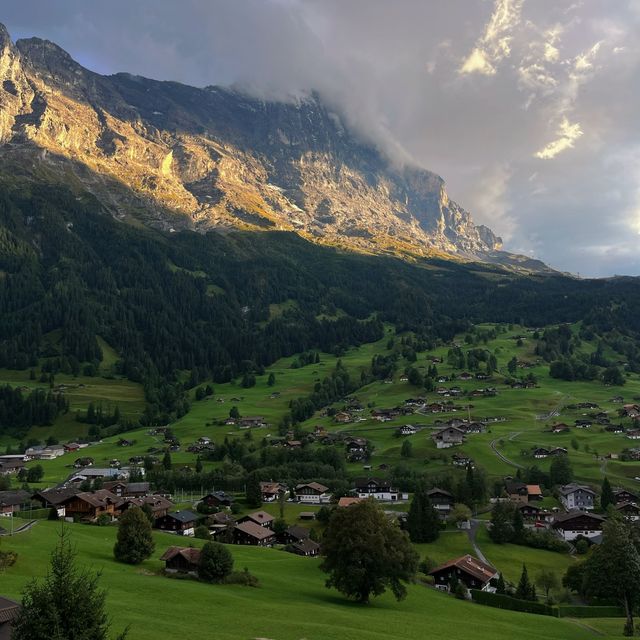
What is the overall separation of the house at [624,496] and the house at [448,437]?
138ft

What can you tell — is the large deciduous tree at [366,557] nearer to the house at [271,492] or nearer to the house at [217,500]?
the house at [217,500]

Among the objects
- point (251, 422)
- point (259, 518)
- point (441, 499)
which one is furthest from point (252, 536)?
point (251, 422)

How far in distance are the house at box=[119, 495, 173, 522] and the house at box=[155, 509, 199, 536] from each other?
3.80ft

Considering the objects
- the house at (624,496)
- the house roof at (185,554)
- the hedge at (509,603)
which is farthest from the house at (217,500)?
the house at (624,496)

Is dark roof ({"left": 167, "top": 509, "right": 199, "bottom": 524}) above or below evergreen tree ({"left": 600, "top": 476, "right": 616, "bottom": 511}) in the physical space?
below

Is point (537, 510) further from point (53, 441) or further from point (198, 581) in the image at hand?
point (53, 441)

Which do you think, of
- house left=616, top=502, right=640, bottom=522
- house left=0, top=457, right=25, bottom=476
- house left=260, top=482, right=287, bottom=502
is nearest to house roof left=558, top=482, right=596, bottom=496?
house left=616, top=502, right=640, bottom=522

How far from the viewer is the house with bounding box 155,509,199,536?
299ft

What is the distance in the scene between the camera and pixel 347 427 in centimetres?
17925

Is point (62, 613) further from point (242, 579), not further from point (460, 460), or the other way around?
point (460, 460)

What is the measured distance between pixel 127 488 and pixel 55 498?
2609 centimetres

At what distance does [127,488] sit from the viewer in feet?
395

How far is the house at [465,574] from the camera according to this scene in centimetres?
7119

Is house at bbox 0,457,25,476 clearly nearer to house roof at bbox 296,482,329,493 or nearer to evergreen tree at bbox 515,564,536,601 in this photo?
house roof at bbox 296,482,329,493
